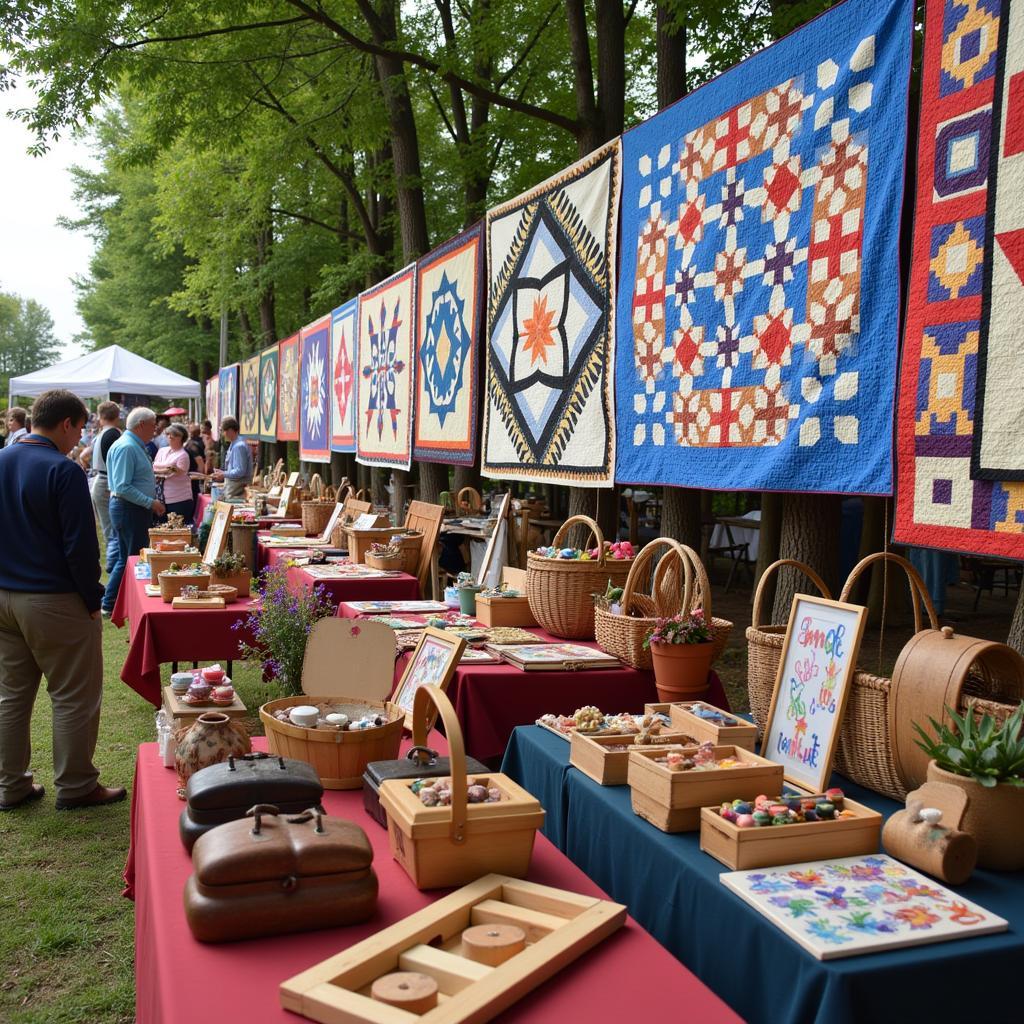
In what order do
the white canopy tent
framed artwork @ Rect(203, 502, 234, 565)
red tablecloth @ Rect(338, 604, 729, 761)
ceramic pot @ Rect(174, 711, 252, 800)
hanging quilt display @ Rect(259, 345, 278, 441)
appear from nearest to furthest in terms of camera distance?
1. ceramic pot @ Rect(174, 711, 252, 800)
2. red tablecloth @ Rect(338, 604, 729, 761)
3. framed artwork @ Rect(203, 502, 234, 565)
4. the white canopy tent
5. hanging quilt display @ Rect(259, 345, 278, 441)

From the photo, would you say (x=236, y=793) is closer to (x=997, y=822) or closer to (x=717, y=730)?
(x=717, y=730)

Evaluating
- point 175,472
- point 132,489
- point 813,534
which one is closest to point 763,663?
point 813,534

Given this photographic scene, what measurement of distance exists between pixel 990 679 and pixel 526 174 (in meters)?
9.07

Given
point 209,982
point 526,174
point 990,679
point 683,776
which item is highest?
point 526,174

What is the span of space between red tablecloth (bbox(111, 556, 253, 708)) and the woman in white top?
4731 millimetres

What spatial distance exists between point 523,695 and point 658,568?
2.11 ft

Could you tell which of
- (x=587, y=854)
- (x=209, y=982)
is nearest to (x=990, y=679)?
(x=587, y=854)

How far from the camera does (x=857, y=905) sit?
1614mm

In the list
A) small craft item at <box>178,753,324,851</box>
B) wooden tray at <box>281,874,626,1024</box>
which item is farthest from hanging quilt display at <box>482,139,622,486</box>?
wooden tray at <box>281,874,626,1024</box>

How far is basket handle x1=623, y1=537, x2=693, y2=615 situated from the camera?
3.06 meters

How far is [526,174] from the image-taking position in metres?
10.2

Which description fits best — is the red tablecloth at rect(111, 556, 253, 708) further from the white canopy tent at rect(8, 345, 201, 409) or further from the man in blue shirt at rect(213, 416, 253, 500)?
the white canopy tent at rect(8, 345, 201, 409)

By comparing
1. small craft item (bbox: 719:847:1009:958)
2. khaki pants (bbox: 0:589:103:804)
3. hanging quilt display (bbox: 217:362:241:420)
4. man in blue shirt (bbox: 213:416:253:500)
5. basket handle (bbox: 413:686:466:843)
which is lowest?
khaki pants (bbox: 0:589:103:804)

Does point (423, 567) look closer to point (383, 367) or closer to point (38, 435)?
point (38, 435)
